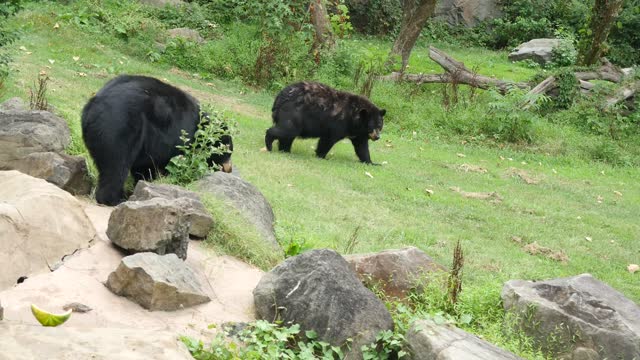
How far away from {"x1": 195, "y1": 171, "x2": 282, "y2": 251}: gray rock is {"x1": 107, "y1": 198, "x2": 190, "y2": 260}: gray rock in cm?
167

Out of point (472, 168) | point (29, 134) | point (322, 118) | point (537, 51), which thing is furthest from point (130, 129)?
point (537, 51)

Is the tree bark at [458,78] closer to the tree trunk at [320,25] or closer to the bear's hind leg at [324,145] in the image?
the tree trunk at [320,25]

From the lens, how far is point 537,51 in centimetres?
2833

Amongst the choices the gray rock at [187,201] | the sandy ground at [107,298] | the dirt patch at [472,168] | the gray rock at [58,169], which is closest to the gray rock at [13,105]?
the gray rock at [58,169]

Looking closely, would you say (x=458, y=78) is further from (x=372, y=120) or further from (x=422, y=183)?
(x=422, y=183)

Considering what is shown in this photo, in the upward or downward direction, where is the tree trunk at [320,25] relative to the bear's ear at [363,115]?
upward

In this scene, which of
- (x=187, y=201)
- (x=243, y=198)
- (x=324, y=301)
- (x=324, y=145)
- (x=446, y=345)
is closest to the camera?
(x=446, y=345)

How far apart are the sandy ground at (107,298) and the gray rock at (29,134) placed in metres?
1.44

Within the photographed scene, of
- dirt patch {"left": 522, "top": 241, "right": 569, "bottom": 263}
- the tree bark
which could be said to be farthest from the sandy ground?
Result: the tree bark

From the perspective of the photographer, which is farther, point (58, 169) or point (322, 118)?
point (322, 118)

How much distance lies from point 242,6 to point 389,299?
52.0 ft

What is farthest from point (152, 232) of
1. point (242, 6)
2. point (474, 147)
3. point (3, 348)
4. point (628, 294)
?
point (242, 6)

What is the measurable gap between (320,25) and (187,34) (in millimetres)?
3547

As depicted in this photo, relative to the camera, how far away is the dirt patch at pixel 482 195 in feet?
41.1
